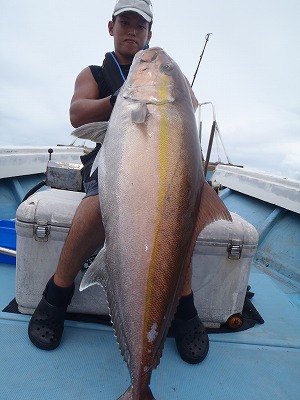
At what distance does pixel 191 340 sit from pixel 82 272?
2.82 ft

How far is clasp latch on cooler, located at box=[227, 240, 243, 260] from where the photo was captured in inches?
81.8

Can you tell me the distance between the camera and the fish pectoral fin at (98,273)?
4.74ft

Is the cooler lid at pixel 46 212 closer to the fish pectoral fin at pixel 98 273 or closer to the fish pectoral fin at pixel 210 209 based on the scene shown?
the fish pectoral fin at pixel 98 273

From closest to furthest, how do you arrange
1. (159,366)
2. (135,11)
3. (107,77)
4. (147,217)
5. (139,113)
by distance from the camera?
(147,217) < (139,113) < (159,366) < (135,11) < (107,77)

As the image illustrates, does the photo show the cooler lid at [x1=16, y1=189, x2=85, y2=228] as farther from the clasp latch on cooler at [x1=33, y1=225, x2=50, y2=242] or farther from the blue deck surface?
the blue deck surface

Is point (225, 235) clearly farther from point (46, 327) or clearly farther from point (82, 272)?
point (46, 327)

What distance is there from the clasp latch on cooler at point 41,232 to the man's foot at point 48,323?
0.99ft

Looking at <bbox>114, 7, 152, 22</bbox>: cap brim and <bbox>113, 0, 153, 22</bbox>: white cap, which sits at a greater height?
<bbox>113, 0, 153, 22</bbox>: white cap

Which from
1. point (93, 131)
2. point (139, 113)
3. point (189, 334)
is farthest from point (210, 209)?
point (189, 334)

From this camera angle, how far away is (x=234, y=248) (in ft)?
6.81

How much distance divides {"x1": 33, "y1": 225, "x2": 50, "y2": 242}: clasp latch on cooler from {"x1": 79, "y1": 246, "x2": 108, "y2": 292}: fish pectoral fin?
2.22 feet

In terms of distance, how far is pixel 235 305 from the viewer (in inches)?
86.4

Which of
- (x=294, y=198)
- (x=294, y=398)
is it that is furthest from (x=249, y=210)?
(x=294, y=398)

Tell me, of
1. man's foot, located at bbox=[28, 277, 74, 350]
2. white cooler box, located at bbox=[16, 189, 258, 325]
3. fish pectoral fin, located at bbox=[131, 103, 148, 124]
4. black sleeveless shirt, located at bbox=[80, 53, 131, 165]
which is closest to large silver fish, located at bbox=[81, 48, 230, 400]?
fish pectoral fin, located at bbox=[131, 103, 148, 124]
